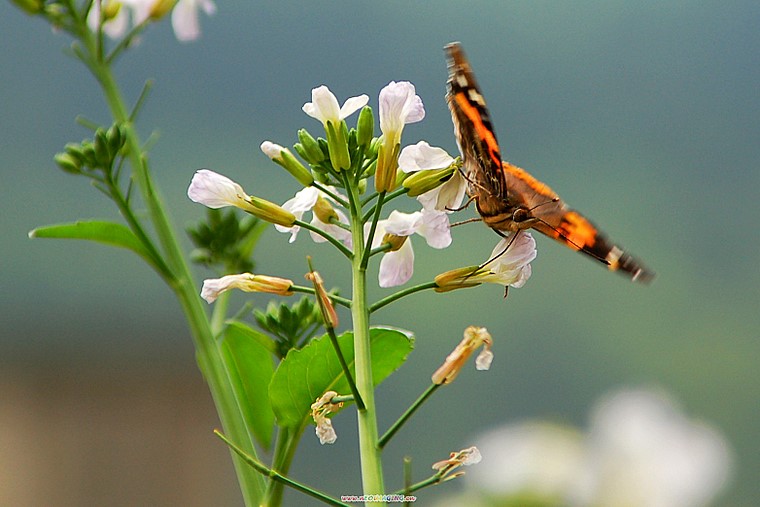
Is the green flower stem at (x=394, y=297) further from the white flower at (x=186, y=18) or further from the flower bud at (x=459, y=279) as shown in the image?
the white flower at (x=186, y=18)

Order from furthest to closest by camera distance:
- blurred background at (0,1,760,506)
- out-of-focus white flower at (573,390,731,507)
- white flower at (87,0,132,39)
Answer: blurred background at (0,1,760,506), white flower at (87,0,132,39), out-of-focus white flower at (573,390,731,507)

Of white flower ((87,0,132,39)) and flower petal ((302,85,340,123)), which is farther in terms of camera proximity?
white flower ((87,0,132,39))

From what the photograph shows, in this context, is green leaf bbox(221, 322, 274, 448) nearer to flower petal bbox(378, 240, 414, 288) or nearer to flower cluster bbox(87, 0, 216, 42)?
flower petal bbox(378, 240, 414, 288)

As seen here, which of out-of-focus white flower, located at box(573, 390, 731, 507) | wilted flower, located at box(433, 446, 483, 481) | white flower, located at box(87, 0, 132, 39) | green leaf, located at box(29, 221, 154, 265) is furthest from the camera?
white flower, located at box(87, 0, 132, 39)

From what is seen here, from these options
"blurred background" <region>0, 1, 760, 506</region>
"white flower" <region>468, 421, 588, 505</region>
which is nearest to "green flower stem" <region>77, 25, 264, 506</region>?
"white flower" <region>468, 421, 588, 505</region>

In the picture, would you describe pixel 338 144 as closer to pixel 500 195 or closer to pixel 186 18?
pixel 500 195

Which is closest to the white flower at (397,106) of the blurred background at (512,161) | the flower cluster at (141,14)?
the flower cluster at (141,14)
